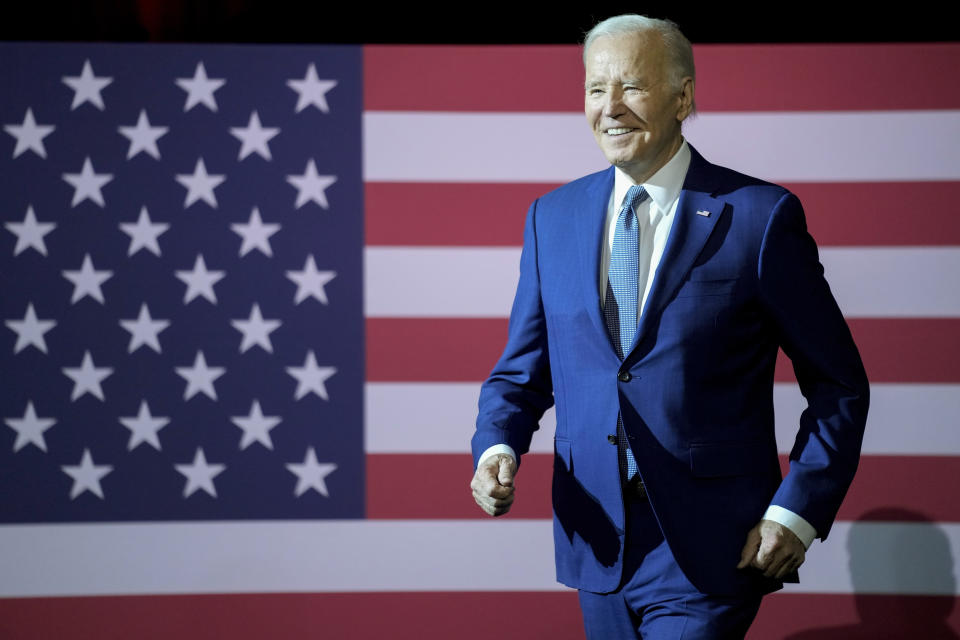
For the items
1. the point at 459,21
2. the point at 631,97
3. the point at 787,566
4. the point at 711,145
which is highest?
the point at 459,21

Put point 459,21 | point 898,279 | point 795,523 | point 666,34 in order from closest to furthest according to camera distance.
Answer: point 795,523 → point 666,34 → point 898,279 → point 459,21

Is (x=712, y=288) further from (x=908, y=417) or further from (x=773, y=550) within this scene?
(x=908, y=417)

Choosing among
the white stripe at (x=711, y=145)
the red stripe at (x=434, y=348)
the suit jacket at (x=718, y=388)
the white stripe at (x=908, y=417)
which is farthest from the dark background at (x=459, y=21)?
the suit jacket at (x=718, y=388)

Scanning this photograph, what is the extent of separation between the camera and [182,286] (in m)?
2.44

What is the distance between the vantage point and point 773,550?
1273 millimetres

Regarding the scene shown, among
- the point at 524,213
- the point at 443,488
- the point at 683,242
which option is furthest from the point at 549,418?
the point at 683,242

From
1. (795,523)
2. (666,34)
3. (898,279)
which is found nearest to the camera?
(795,523)

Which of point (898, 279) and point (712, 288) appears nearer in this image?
point (712, 288)

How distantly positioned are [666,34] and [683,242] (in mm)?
303

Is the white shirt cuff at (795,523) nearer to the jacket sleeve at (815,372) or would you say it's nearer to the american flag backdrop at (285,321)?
the jacket sleeve at (815,372)

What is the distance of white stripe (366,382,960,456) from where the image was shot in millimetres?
2404

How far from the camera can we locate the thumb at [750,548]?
1.30 meters

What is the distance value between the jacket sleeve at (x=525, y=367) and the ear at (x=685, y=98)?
0.91 feet

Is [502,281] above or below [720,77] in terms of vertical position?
below
